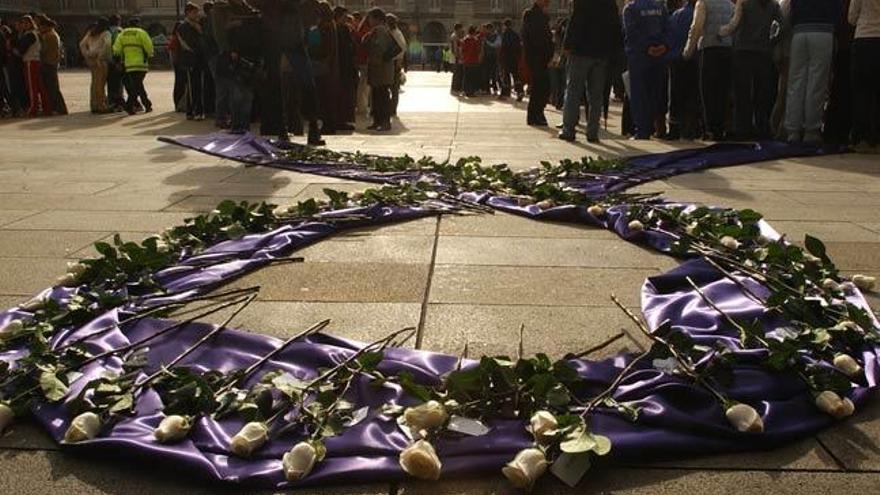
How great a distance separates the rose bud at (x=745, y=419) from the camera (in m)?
1.90

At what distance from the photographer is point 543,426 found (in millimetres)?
1815

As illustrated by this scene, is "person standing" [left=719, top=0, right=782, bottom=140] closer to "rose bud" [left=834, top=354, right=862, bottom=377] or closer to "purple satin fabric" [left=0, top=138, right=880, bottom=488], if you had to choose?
"purple satin fabric" [left=0, top=138, right=880, bottom=488]

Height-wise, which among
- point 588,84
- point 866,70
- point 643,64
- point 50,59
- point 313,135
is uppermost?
point 50,59

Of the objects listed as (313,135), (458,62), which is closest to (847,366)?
(313,135)

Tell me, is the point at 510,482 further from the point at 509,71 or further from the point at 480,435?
the point at 509,71

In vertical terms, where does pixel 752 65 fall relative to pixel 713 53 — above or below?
below

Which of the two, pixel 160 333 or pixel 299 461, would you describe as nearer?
pixel 299 461

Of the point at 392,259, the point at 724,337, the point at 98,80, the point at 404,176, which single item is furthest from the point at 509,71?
the point at 724,337

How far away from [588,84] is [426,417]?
7537 mm

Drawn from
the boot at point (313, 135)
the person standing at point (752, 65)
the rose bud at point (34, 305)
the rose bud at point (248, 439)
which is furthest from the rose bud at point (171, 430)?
the person standing at point (752, 65)

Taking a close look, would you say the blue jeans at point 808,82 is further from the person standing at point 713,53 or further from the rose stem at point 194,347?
the rose stem at point 194,347

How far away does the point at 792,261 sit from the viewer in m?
3.12

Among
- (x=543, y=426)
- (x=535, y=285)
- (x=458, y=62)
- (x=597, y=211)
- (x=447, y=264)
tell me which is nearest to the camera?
(x=543, y=426)

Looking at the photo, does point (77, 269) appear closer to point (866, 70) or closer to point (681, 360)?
point (681, 360)
